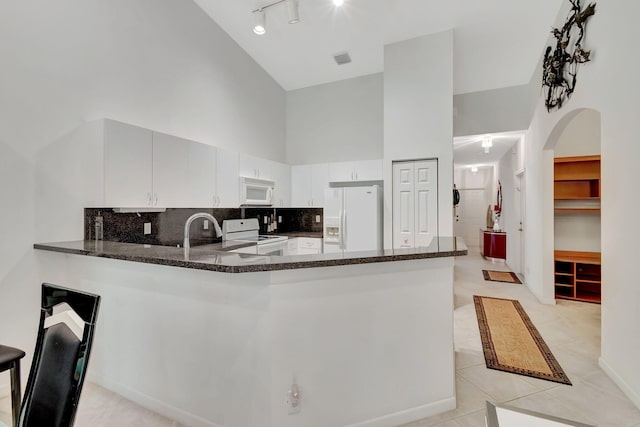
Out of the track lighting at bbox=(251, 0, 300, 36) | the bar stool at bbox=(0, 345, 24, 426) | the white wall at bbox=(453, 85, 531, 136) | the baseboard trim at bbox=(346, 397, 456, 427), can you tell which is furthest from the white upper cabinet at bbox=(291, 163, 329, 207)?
the bar stool at bbox=(0, 345, 24, 426)

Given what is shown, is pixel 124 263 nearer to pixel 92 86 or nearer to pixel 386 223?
pixel 92 86

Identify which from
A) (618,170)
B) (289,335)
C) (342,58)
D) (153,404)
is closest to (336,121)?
(342,58)

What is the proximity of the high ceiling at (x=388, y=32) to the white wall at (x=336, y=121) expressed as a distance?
314 millimetres

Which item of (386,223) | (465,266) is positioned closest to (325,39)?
(386,223)

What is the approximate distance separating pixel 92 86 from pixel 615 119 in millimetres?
4179

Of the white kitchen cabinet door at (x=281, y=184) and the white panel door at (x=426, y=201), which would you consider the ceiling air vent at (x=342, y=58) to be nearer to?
the white kitchen cabinet door at (x=281, y=184)

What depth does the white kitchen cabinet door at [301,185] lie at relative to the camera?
4.89 meters

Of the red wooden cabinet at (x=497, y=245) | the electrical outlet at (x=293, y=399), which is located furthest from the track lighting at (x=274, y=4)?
the red wooden cabinet at (x=497, y=245)

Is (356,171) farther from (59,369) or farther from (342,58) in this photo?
(59,369)

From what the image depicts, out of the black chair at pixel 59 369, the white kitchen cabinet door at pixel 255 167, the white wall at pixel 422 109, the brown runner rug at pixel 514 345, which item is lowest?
the brown runner rug at pixel 514 345

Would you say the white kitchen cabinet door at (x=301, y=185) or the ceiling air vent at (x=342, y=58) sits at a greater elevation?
the ceiling air vent at (x=342, y=58)

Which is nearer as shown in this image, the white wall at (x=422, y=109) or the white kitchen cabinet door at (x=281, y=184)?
the white wall at (x=422, y=109)

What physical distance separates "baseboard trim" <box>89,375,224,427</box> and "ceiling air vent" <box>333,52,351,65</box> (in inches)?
179

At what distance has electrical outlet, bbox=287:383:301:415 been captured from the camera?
4.99ft
